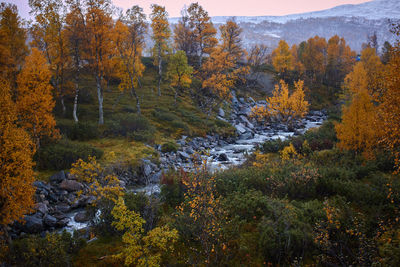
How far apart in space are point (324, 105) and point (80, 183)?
53796mm

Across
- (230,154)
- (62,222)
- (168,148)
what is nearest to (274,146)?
(230,154)

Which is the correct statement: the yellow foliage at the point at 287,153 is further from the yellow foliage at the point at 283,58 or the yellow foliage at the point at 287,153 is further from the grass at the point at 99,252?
the yellow foliage at the point at 283,58

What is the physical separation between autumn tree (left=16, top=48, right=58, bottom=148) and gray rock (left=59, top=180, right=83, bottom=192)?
13.8 feet

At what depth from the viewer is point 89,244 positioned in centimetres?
725

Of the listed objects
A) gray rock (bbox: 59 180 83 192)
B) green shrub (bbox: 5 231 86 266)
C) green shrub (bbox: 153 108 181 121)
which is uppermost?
green shrub (bbox: 153 108 181 121)

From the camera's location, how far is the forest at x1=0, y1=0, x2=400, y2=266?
607 cm

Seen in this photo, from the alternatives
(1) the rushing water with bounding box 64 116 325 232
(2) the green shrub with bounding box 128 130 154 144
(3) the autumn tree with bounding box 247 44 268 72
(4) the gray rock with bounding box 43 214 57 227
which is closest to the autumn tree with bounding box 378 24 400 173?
(1) the rushing water with bounding box 64 116 325 232

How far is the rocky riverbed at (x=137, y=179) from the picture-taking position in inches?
388

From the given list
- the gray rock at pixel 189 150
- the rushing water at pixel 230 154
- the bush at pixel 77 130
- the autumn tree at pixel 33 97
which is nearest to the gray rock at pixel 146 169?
the rushing water at pixel 230 154

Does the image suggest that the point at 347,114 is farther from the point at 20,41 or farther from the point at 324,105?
the point at 324,105

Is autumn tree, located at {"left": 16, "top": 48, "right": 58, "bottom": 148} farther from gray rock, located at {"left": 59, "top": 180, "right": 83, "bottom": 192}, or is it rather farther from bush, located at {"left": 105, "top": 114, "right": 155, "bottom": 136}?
bush, located at {"left": 105, "top": 114, "right": 155, "bottom": 136}

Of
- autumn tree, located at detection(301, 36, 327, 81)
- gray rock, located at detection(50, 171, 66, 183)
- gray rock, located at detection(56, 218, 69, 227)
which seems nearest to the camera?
gray rock, located at detection(56, 218, 69, 227)

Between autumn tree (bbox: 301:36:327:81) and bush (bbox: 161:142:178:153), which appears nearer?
bush (bbox: 161:142:178:153)

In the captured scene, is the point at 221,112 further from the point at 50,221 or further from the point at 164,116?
the point at 50,221
